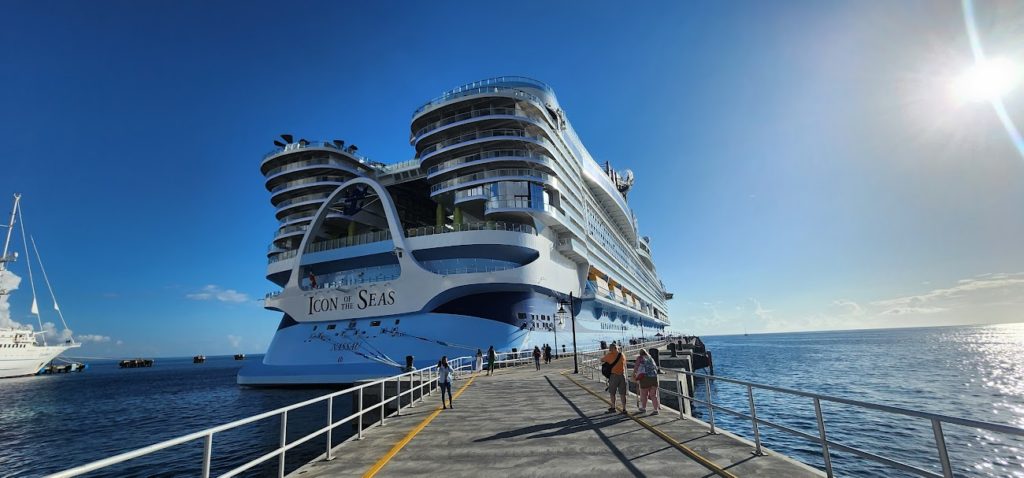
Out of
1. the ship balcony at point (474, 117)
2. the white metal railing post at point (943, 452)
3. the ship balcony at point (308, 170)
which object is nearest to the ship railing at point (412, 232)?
the ship balcony at point (308, 170)

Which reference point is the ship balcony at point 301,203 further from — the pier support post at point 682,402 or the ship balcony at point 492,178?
the pier support post at point 682,402

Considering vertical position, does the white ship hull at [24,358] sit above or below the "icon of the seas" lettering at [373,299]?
below

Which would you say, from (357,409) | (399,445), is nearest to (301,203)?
(357,409)

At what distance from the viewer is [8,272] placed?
63000 mm

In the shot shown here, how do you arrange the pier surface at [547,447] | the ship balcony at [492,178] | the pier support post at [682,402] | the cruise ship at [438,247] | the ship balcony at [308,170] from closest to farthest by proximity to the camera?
the pier surface at [547,447] → the pier support post at [682,402] → the cruise ship at [438,247] → the ship balcony at [492,178] → the ship balcony at [308,170]

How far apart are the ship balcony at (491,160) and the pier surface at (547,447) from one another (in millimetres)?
24478

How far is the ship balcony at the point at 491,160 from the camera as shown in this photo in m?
Result: 34.8

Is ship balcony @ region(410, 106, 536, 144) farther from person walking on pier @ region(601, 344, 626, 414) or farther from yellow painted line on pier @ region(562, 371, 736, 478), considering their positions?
yellow painted line on pier @ region(562, 371, 736, 478)

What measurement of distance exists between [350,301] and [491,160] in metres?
14.4

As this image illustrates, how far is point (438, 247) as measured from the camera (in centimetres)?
3222

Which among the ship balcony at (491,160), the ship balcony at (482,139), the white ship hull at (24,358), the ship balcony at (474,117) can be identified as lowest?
the white ship hull at (24,358)

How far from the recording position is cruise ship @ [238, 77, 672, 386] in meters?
30.1

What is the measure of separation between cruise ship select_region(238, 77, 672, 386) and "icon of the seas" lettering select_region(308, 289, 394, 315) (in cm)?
8

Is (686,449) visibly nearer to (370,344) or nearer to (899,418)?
(899,418)
